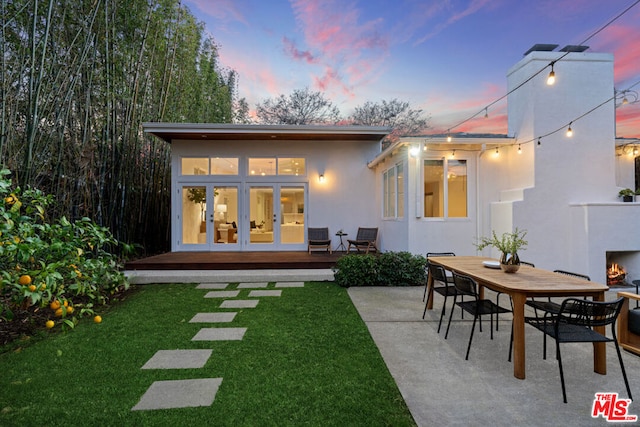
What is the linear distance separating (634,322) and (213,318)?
14.9 feet

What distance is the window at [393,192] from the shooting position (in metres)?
6.65

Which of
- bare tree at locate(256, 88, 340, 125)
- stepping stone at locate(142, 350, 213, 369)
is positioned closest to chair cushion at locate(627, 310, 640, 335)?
stepping stone at locate(142, 350, 213, 369)

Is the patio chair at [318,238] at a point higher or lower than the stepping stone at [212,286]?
higher

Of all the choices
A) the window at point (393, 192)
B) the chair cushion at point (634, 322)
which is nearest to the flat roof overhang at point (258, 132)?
Answer: the window at point (393, 192)

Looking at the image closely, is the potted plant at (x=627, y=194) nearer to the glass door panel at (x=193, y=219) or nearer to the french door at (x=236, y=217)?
the french door at (x=236, y=217)

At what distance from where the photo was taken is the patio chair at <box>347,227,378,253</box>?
7.60 metres

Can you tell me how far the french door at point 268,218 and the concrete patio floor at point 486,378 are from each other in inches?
191

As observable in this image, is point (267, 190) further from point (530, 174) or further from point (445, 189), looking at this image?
point (530, 174)

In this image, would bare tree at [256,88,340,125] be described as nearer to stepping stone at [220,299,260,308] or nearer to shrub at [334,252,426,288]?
shrub at [334,252,426,288]

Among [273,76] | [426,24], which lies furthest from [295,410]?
[273,76]

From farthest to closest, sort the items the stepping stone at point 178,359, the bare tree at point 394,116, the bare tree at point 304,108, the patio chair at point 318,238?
the bare tree at point 394,116
the bare tree at point 304,108
the patio chair at point 318,238
the stepping stone at point 178,359

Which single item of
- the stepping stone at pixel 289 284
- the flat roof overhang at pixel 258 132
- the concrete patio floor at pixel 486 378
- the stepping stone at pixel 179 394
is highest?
the flat roof overhang at pixel 258 132

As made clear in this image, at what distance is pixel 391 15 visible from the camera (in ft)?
31.1

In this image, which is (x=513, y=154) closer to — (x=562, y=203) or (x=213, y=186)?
(x=562, y=203)
